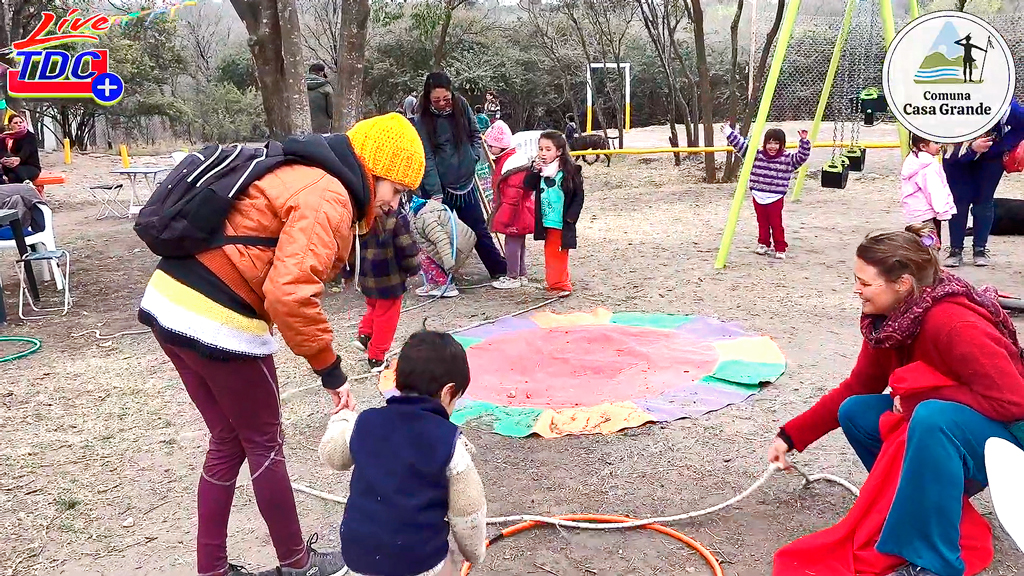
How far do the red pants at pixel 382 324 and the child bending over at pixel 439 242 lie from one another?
5.17ft

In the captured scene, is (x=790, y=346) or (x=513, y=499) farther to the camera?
(x=790, y=346)

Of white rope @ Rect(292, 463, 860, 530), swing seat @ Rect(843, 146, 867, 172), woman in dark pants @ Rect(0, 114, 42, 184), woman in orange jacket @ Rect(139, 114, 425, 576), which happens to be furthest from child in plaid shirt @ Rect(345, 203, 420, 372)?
woman in dark pants @ Rect(0, 114, 42, 184)

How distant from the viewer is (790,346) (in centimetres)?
450

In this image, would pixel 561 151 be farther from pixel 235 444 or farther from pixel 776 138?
pixel 235 444

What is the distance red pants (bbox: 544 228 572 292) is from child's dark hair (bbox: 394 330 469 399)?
3918mm

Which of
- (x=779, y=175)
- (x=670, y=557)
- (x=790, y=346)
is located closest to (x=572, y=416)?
(x=670, y=557)

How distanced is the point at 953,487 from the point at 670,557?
2.84 feet

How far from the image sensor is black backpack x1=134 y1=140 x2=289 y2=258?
197cm

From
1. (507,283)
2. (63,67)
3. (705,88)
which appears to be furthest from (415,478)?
(63,67)

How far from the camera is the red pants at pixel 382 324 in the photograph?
4.35 meters

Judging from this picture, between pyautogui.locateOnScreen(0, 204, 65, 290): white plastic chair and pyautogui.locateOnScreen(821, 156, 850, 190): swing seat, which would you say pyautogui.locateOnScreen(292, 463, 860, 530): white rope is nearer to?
pyautogui.locateOnScreen(0, 204, 65, 290): white plastic chair

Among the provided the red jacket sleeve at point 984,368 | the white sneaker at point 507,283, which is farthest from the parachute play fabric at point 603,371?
the red jacket sleeve at point 984,368

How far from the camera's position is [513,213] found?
6188mm

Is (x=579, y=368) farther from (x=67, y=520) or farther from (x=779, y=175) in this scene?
(x=779, y=175)
